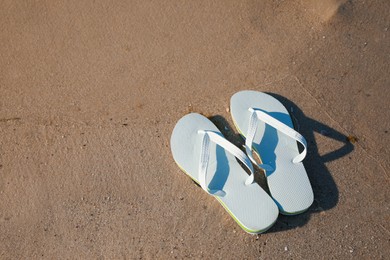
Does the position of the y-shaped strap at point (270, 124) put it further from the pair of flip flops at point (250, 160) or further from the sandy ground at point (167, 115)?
the sandy ground at point (167, 115)

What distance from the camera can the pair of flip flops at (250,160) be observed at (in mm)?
2031

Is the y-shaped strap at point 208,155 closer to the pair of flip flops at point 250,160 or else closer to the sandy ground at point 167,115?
the pair of flip flops at point 250,160

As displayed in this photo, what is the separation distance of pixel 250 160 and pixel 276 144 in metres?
0.15

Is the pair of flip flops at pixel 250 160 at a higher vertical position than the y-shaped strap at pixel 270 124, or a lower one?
lower

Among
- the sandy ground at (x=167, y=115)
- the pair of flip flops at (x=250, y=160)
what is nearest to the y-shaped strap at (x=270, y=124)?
the pair of flip flops at (x=250, y=160)

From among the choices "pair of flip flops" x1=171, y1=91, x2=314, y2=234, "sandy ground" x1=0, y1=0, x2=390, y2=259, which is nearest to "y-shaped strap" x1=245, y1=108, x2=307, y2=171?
"pair of flip flops" x1=171, y1=91, x2=314, y2=234

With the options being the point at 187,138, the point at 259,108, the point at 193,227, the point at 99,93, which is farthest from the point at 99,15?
the point at 193,227

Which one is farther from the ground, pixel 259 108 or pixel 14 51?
pixel 259 108

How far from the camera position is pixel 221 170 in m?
2.12

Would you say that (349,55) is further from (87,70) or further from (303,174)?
(87,70)

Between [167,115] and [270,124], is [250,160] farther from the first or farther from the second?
[167,115]

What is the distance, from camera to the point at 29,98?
2.24m

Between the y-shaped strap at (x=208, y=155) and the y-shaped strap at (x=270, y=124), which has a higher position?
the y-shaped strap at (x=270, y=124)

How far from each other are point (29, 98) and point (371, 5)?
189 cm
